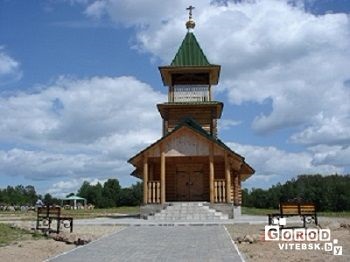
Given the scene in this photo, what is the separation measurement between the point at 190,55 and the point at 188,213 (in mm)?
12177

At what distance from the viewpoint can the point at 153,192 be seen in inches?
1043

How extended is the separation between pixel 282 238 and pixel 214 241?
213 centimetres

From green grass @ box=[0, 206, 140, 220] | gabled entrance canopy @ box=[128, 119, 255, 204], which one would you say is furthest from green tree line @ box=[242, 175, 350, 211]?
gabled entrance canopy @ box=[128, 119, 255, 204]

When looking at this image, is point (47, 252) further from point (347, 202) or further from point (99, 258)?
point (347, 202)

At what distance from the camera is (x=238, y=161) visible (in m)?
27.2

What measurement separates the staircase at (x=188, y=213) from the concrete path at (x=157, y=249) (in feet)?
33.5

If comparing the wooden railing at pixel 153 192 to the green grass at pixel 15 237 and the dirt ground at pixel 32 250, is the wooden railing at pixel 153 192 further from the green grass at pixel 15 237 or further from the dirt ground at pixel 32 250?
the dirt ground at pixel 32 250

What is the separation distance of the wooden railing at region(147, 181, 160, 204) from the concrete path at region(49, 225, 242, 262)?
11944 millimetres

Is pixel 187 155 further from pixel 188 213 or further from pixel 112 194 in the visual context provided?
pixel 112 194

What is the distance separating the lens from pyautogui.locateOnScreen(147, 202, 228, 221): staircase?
24.8 m

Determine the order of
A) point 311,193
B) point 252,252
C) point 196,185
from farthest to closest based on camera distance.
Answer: point 311,193
point 196,185
point 252,252

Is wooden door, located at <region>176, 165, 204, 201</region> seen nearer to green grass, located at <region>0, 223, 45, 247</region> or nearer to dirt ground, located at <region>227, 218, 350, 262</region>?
green grass, located at <region>0, 223, 45, 247</region>

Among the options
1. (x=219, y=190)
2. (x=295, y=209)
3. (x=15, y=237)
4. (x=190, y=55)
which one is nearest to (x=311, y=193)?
(x=190, y=55)

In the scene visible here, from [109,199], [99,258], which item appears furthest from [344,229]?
[109,199]
